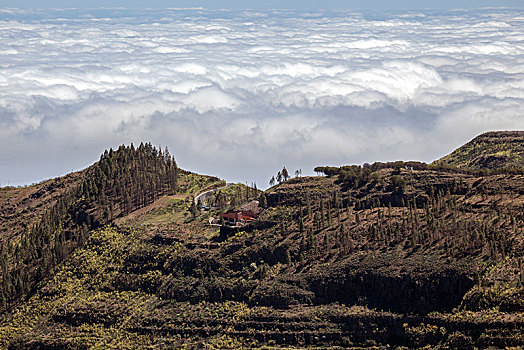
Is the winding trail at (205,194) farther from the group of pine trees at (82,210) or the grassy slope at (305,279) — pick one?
the grassy slope at (305,279)

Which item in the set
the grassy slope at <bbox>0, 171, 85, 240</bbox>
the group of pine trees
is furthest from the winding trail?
the grassy slope at <bbox>0, 171, 85, 240</bbox>

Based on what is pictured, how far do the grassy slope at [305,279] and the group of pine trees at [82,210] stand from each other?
3651 mm

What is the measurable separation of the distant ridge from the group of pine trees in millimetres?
66997

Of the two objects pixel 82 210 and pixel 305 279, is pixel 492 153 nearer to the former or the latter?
pixel 305 279

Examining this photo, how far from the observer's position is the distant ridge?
150 meters

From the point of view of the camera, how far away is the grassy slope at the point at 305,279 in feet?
286

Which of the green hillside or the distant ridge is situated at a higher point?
the distant ridge

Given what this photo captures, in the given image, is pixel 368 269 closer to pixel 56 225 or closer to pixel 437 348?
pixel 437 348

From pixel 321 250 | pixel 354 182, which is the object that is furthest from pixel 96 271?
pixel 354 182

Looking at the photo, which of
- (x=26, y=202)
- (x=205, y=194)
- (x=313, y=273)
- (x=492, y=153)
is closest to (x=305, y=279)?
(x=313, y=273)

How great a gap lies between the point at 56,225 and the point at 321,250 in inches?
2272

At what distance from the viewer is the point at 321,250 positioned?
106188mm

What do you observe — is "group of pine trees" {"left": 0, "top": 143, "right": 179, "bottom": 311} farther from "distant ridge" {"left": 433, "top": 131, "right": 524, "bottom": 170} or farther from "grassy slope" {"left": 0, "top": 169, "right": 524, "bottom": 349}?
"distant ridge" {"left": 433, "top": 131, "right": 524, "bottom": 170}

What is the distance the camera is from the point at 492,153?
522ft
